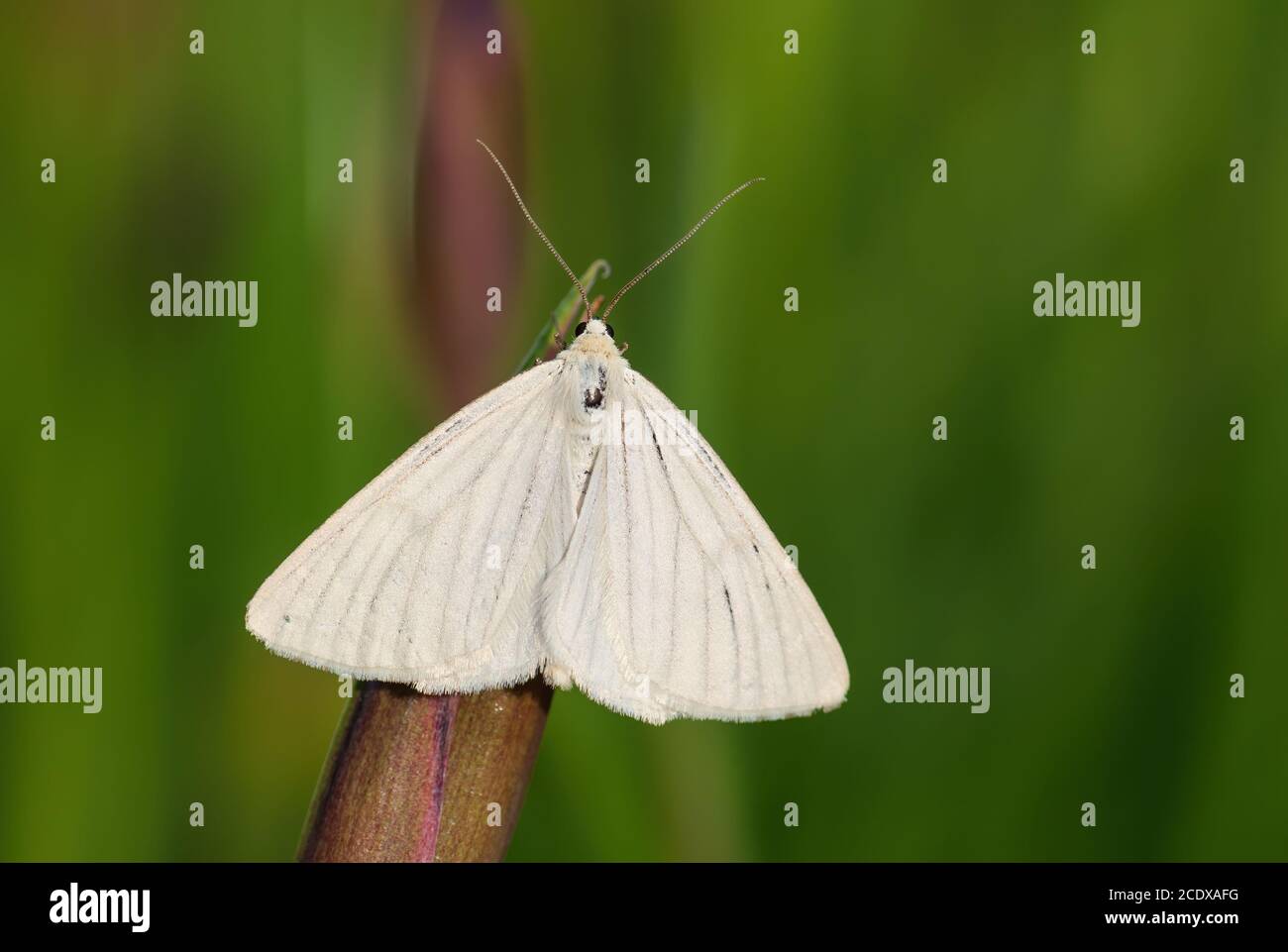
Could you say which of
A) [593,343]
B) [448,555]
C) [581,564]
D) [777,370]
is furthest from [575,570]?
[777,370]

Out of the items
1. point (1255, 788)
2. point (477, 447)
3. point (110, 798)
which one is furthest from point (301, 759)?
point (1255, 788)

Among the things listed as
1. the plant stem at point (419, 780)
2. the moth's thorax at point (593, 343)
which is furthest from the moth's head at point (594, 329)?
the plant stem at point (419, 780)

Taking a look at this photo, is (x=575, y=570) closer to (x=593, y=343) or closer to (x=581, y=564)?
(x=581, y=564)

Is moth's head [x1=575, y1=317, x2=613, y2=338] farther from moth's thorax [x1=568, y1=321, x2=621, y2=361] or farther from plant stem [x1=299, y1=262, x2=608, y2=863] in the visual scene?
plant stem [x1=299, y1=262, x2=608, y2=863]

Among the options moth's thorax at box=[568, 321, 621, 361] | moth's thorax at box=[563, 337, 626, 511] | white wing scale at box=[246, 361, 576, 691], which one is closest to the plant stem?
white wing scale at box=[246, 361, 576, 691]

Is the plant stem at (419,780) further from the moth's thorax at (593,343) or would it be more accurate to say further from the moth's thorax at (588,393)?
the moth's thorax at (593,343)

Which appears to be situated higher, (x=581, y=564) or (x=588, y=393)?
(x=588, y=393)
